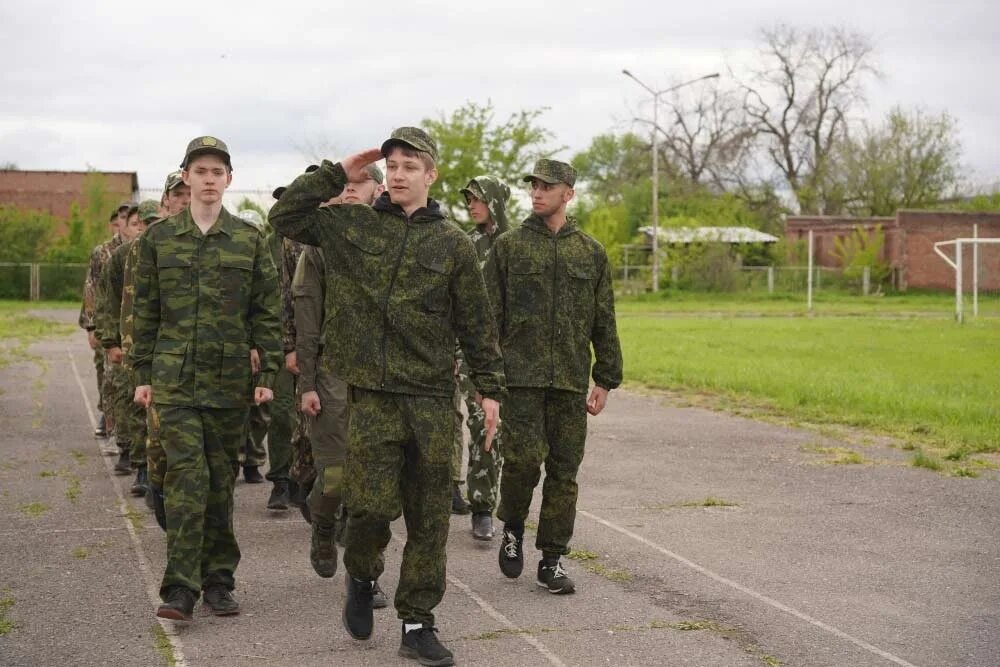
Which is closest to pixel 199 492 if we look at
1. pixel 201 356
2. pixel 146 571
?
pixel 201 356

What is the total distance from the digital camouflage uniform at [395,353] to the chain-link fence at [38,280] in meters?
53.7

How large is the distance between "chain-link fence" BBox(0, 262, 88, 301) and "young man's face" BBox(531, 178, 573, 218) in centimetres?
5250

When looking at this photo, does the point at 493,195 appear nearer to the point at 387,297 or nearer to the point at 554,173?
the point at 554,173

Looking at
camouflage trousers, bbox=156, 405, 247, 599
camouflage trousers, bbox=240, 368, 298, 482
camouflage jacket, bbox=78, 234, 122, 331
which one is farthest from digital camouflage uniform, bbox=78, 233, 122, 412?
camouflage trousers, bbox=156, 405, 247, 599

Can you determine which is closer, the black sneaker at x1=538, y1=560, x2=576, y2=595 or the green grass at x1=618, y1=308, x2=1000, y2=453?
the black sneaker at x1=538, y1=560, x2=576, y2=595

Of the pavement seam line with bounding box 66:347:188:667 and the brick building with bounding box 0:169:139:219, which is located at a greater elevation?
the brick building with bounding box 0:169:139:219

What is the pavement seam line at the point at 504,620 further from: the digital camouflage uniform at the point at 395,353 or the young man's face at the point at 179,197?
the young man's face at the point at 179,197

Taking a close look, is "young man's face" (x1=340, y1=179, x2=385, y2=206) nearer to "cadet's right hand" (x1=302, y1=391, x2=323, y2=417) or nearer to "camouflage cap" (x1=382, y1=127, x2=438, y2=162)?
"cadet's right hand" (x1=302, y1=391, x2=323, y2=417)

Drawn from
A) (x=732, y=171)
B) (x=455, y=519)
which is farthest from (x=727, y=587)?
(x=732, y=171)

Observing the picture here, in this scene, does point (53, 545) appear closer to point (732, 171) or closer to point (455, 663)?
point (455, 663)

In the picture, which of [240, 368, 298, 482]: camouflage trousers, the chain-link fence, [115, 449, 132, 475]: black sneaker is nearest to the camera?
[240, 368, 298, 482]: camouflage trousers

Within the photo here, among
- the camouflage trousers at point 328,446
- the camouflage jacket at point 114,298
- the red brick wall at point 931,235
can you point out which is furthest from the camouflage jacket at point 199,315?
the red brick wall at point 931,235

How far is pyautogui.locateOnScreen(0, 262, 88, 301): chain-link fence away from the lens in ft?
188

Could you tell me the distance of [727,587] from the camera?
7398mm
